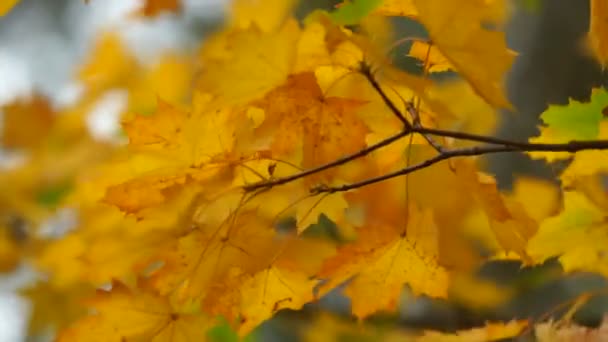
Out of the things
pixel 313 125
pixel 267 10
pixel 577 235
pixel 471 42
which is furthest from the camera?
pixel 267 10

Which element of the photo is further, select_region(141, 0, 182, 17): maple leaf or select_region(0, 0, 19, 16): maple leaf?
select_region(141, 0, 182, 17): maple leaf

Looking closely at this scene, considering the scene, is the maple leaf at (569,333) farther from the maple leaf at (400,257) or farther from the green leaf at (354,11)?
the green leaf at (354,11)

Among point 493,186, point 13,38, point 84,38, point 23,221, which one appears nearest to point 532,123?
point 23,221

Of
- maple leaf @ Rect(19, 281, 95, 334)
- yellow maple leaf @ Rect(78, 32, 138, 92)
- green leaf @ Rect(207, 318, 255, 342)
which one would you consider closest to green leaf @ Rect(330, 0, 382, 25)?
green leaf @ Rect(207, 318, 255, 342)

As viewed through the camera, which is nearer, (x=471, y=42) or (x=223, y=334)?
(x=471, y=42)

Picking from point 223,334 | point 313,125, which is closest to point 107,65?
point 223,334

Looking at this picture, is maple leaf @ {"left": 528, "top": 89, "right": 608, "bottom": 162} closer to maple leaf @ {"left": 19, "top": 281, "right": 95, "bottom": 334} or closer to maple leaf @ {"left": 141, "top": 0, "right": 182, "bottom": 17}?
maple leaf @ {"left": 141, "top": 0, "right": 182, "bottom": 17}

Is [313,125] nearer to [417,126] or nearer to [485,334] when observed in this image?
[417,126]

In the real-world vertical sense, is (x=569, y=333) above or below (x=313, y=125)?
below
